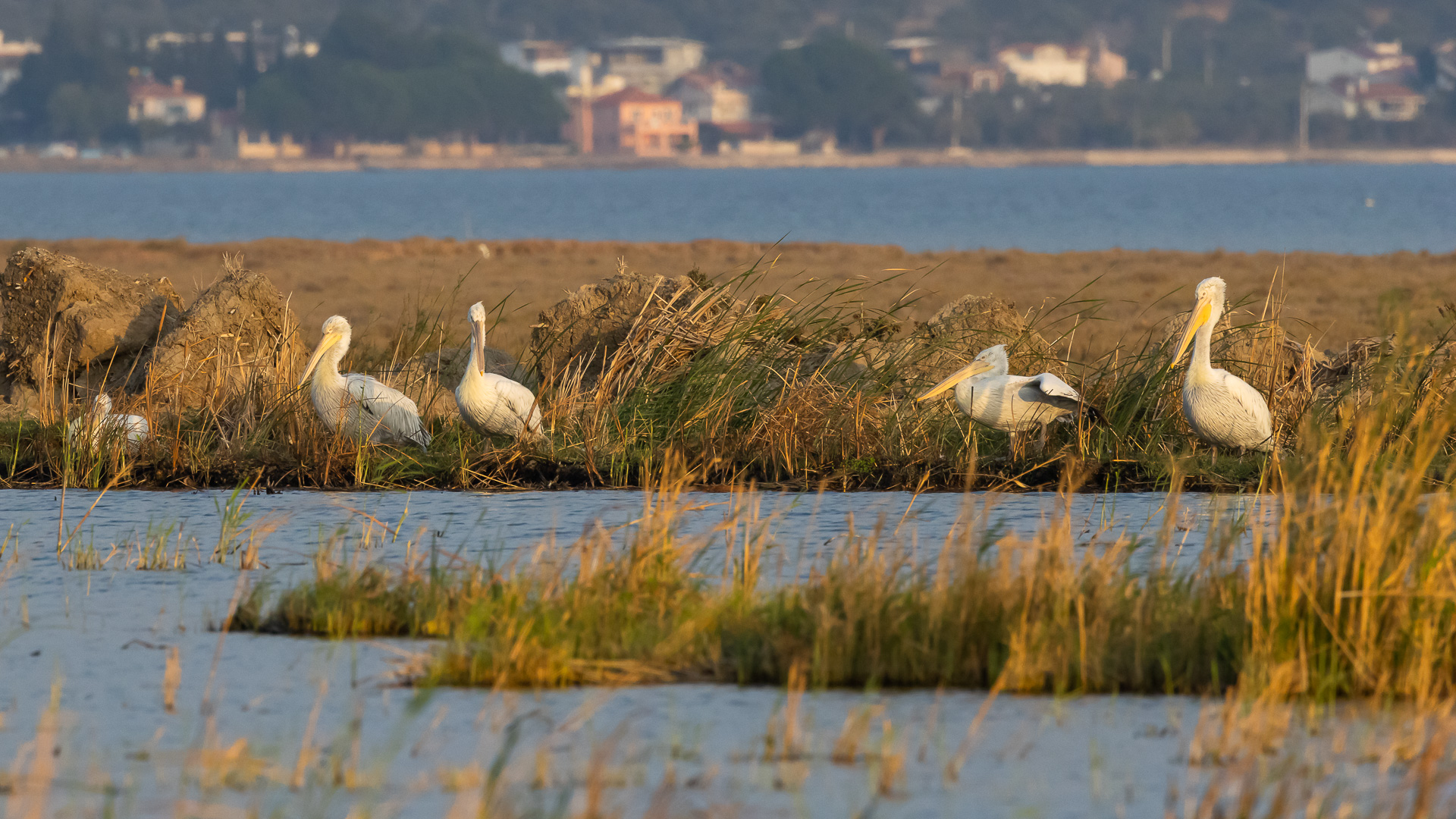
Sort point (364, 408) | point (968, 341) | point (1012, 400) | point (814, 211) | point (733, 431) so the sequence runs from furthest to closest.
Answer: point (814, 211)
point (968, 341)
point (733, 431)
point (364, 408)
point (1012, 400)

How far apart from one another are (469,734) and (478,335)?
5.98 meters

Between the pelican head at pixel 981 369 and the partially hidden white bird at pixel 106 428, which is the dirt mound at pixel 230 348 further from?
the pelican head at pixel 981 369

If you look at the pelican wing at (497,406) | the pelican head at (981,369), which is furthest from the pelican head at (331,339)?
the pelican head at (981,369)

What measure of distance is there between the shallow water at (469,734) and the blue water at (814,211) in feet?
128

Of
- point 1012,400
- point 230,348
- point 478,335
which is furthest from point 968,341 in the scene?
point 230,348

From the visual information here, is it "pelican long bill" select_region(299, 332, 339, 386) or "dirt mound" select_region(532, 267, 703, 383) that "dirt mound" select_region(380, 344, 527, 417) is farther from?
"pelican long bill" select_region(299, 332, 339, 386)

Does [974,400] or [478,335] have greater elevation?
[478,335]

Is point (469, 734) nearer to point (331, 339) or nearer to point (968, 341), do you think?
point (331, 339)

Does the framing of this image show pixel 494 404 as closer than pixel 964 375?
No

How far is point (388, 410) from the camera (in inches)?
452

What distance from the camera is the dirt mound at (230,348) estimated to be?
1250cm

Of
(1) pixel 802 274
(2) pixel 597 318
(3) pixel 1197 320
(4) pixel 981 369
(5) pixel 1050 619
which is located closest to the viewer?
(5) pixel 1050 619

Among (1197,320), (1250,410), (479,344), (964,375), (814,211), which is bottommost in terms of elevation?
(814,211)

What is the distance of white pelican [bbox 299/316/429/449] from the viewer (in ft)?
37.6
